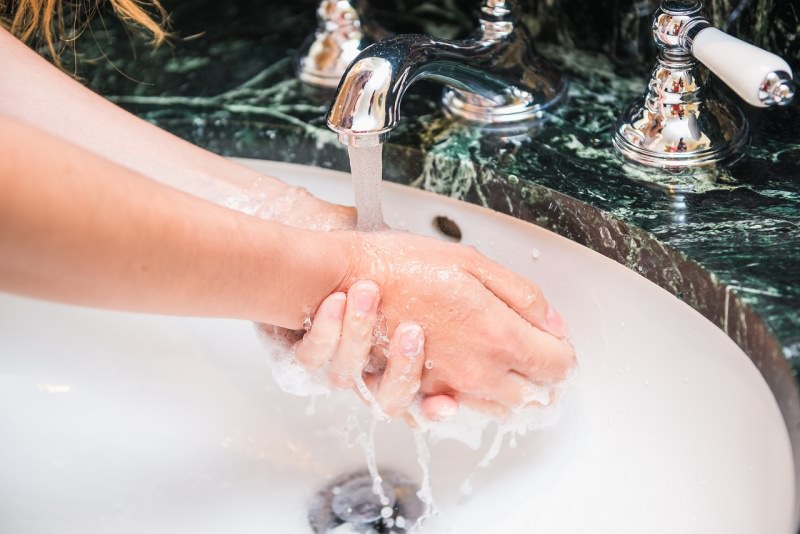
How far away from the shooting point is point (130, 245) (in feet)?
1.65

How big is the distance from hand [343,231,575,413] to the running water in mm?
27

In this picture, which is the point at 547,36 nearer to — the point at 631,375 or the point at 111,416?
the point at 631,375

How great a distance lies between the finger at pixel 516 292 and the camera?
0.67 m

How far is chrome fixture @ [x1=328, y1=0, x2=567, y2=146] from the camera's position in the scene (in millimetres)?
624

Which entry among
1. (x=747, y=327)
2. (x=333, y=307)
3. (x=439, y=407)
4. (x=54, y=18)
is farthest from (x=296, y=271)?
(x=54, y=18)

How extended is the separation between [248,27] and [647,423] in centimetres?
56

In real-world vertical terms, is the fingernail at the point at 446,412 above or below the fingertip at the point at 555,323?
below

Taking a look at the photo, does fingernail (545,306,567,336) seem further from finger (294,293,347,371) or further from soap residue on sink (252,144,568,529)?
finger (294,293,347,371)

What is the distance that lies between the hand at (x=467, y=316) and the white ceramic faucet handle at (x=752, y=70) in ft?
0.64

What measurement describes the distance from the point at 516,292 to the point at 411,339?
82 mm

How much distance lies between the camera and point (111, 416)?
0.78m

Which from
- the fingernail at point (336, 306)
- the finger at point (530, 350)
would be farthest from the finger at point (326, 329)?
the finger at point (530, 350)

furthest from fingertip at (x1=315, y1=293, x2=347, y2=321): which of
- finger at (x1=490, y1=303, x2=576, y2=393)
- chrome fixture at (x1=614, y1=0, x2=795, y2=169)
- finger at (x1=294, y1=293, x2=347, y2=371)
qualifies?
chrome fixture at (x1=614, y1=0, x2=795, y2=169)

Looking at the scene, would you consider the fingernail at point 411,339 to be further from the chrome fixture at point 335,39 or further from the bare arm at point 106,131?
the chrome fixture at point 335,39
